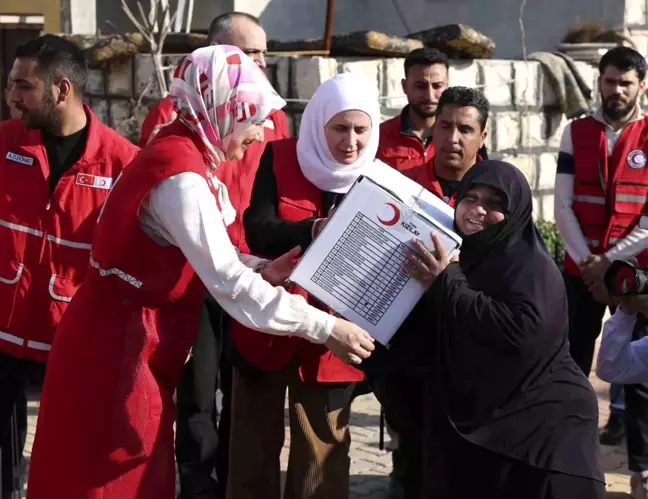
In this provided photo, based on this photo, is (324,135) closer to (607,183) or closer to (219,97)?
(219,97)

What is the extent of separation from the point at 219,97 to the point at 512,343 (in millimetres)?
1120

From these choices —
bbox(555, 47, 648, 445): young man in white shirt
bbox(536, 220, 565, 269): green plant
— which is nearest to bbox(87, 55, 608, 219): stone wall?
bbox(536, 220, 565, 269): green plant

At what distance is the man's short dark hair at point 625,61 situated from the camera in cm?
615

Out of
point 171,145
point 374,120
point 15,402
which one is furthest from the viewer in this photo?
point 15,402

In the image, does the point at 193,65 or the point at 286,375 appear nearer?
the point at 193,65

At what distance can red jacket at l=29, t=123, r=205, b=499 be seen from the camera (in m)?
3.47

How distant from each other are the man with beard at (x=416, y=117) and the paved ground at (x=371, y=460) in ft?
4.87

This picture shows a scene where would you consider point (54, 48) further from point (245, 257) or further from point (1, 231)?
point (245, 257)

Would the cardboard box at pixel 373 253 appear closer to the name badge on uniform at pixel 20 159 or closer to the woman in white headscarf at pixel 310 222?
the woman in white headscarf at pixel 310 222

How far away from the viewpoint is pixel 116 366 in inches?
140

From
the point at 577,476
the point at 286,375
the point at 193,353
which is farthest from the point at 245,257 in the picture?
the point at 577,476

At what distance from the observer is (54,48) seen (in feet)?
14.9

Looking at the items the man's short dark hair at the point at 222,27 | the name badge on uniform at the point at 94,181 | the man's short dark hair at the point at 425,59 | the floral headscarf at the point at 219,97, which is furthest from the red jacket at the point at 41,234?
the man's short dark hair at the point at 425,59

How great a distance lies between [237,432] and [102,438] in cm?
114
